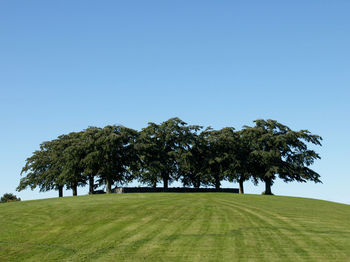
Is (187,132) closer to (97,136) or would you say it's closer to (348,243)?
(97,136)

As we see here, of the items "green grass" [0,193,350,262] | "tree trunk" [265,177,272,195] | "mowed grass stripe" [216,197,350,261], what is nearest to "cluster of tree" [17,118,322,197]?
"tree trunk" [265,177,272,195]

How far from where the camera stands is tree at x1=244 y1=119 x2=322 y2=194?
69.6 m

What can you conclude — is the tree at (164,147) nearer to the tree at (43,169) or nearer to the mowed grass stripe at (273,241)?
the tree at (43,169)

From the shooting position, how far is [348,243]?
22.2 m

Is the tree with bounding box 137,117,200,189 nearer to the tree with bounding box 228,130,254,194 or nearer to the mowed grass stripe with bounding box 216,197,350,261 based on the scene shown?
the tree with bounding box 228,130,254,194

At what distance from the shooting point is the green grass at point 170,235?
19.5 metres

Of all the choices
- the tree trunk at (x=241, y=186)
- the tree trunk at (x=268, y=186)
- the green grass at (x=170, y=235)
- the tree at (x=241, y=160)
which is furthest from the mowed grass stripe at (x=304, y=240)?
the tree trunk at (x=241, y=186)

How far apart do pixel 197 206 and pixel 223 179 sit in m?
42.2

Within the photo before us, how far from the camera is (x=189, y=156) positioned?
71688mm

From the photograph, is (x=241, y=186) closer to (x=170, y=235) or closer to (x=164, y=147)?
(x=164, y=147)

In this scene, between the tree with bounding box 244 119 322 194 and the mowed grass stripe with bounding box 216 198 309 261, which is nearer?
the mowed grass stripe with bounding box 216 198 309 261

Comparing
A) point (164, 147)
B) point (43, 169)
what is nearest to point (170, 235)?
point (164, 147)

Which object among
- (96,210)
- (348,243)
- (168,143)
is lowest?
(348,243)

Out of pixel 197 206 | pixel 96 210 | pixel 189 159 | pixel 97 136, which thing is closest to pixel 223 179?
pixel 189 159
